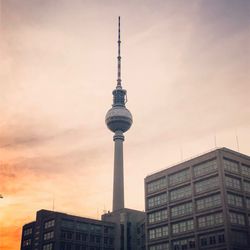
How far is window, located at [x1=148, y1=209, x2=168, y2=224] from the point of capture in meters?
106

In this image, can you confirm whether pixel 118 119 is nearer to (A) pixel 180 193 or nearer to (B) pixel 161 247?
(A) pixel 180 193

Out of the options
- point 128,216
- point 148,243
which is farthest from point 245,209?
point 128,216

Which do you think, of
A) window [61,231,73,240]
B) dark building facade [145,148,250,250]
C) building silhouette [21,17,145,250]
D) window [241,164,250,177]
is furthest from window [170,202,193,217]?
window [61,231,73,240]

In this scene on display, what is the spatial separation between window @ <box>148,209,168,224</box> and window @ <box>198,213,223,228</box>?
13.0 m

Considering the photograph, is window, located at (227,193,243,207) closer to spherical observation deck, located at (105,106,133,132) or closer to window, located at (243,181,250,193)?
window, located at (243,181,250,193)

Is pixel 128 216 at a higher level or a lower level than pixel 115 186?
lower

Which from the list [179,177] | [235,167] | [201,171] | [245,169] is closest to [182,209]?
[179,177]

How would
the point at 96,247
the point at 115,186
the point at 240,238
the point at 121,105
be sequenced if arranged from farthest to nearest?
the point at 121,105, the point at 115,186, the point at 96,247, the point at 240,238

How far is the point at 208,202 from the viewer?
93.8 m

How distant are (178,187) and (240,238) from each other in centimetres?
2097

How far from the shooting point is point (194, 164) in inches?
3942

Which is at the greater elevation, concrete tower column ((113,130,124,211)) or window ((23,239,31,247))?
concrete tower column ((113,130,124,211))

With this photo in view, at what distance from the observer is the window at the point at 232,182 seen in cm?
9268

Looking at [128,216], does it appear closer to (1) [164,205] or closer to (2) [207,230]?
(1) [164,205]
